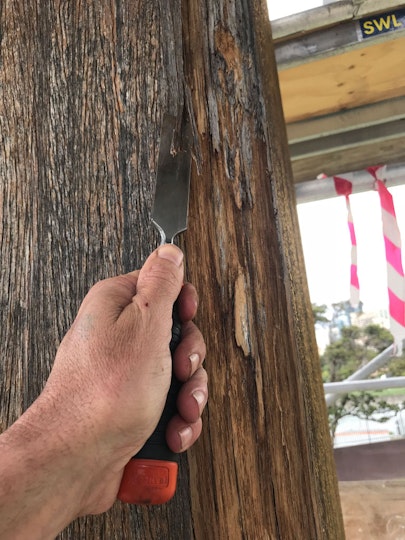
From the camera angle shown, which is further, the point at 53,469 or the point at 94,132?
the point at 94,132

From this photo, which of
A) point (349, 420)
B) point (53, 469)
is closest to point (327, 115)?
point (53, 469)

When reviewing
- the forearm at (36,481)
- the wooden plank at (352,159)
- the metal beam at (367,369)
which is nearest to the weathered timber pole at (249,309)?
the forearm at (36,481)

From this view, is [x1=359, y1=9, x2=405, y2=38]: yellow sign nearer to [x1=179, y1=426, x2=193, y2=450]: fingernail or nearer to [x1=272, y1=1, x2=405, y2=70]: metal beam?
[x1=272, y1=1, x2=405, y2=70]: metal beam

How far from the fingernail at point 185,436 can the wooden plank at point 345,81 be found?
148cm

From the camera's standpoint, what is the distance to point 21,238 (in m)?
0.70

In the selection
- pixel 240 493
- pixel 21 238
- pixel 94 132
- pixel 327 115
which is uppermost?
pixel 327 115

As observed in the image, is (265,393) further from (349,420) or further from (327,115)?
(349,420)

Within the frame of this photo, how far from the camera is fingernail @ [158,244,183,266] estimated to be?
583 mm

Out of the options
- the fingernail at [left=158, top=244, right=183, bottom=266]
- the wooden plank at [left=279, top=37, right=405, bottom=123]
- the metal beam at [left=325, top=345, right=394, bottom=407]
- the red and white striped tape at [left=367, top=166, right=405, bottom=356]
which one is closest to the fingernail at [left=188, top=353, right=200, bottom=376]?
the fingernail at [left=158, top=244, right=183, bottom=266]

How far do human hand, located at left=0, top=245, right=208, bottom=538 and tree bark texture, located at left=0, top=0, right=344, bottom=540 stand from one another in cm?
7

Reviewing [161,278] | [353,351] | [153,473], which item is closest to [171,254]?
[161,278]

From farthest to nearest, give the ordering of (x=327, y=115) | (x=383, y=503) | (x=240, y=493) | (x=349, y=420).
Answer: (x=349, y=420)
(x=327, y=115)
(x=383, y=503)
(x=240, y=493)

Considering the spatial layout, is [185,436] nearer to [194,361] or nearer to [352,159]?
[194,361]

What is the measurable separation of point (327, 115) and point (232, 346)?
1.70 metres
